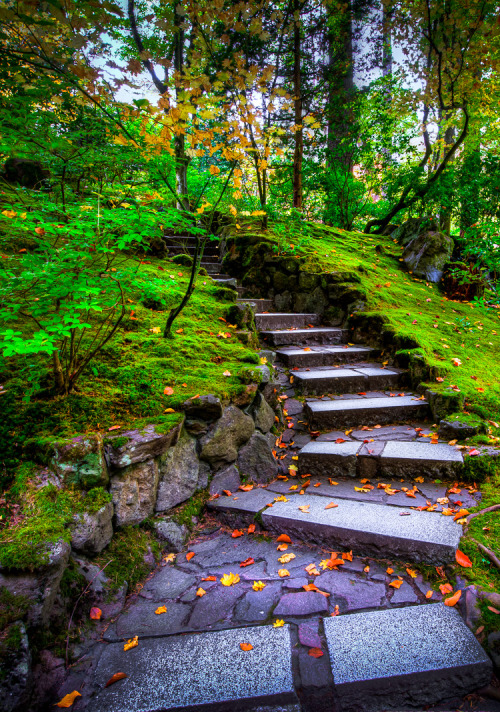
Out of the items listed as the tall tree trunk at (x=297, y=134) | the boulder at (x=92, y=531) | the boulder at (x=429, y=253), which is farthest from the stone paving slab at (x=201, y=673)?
the tall tree trunk at (x=297, y=134)

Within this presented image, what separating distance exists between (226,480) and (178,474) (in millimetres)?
487

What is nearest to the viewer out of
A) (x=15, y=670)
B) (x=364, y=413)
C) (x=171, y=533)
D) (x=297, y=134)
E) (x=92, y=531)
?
(x=15, y=670)

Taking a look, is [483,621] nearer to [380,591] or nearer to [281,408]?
[380,591]

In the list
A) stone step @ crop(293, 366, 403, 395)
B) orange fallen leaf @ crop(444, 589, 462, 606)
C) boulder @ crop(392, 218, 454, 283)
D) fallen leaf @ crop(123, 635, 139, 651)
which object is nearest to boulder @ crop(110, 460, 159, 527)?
fallen leaf @ crop(123, 635, 139, 651)

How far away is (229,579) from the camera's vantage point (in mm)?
2109

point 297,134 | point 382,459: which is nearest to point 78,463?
point 382,459

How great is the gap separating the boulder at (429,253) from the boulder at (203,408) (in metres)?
5.83

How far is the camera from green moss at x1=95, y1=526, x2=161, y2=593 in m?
2.04

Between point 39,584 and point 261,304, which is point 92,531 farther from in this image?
point 261,304

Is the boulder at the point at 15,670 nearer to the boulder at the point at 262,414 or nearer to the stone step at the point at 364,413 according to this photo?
the boulder at the point at 262,414

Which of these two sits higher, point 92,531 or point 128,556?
point 92,531

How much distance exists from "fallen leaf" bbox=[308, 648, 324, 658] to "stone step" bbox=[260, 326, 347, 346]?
3.75 meters

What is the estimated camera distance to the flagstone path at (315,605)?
57.9 inches

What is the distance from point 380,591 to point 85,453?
6.03ft
